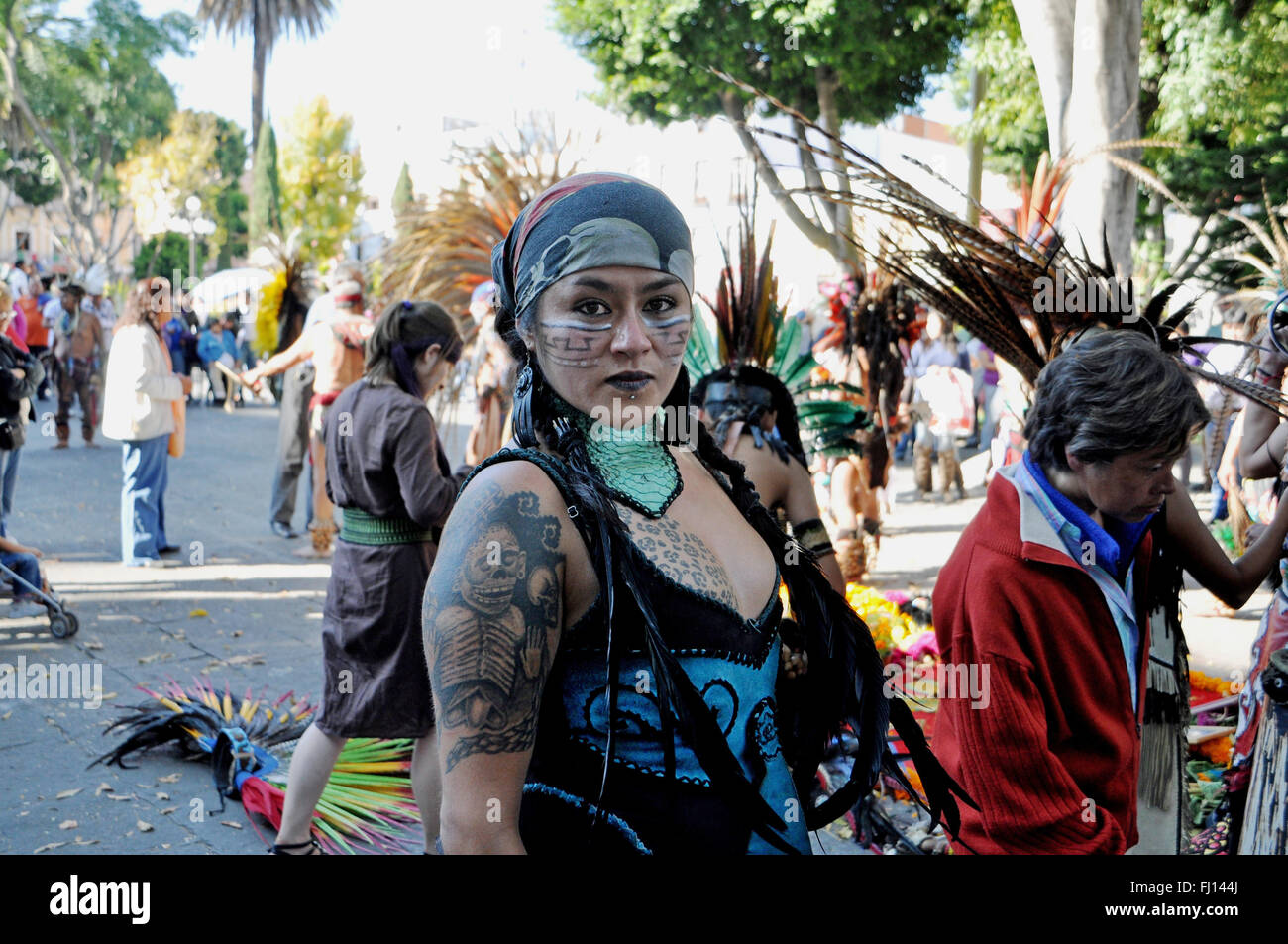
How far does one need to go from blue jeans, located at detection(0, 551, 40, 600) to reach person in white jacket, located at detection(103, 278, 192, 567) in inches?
62.8

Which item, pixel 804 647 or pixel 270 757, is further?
pixel 270 757

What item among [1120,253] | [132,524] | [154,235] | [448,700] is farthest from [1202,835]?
[154,235]

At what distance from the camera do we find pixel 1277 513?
2.87 meters

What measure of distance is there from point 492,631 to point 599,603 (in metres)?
0.16

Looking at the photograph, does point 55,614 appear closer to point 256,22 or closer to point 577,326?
point 577,326

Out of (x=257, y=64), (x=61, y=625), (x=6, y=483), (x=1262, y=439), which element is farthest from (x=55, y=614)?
(x=257, y=64)

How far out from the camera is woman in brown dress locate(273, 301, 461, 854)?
368 cm

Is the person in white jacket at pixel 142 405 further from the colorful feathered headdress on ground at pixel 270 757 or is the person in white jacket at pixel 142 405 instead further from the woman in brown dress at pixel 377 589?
the woman in brown dress at pixel 377 589

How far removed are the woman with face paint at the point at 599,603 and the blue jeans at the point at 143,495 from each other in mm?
7216

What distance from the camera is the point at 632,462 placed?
1.67m

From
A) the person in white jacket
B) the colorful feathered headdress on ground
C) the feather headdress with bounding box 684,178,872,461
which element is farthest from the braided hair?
the person in white jacket

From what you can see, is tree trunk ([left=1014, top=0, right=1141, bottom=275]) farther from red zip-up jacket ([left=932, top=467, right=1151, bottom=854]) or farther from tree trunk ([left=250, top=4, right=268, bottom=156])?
tree trunk ([left=250, top=4, right=268, bottom=156])

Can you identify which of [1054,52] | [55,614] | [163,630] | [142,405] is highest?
[1054,52]

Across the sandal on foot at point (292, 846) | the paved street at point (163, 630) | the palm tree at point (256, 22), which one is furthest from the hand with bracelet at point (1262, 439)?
the palm tree at point (256, 22)
